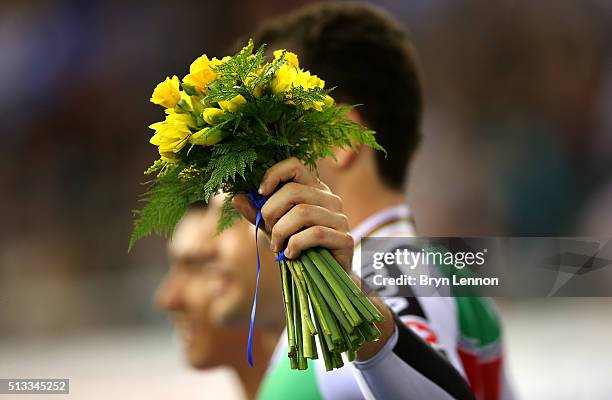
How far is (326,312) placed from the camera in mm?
1262

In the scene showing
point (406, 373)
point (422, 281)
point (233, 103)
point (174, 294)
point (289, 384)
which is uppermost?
point (174, 294)

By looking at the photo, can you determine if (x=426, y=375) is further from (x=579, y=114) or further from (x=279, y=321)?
(x=579, y=114)

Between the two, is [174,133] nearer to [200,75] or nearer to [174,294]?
[200,75]

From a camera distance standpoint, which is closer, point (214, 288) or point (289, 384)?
point (289, 384)

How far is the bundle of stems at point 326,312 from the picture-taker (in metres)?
1.25

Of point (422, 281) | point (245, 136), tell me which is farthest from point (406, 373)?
point (245, 136)

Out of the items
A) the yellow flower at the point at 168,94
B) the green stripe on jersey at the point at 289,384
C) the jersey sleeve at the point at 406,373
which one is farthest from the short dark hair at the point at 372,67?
the yellow flower at the point at 168,94

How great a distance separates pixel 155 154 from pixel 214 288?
389 cm

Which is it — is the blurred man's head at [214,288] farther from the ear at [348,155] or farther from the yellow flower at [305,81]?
the yellow flower at [305,81]

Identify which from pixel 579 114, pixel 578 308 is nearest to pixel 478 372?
pixel 578 308

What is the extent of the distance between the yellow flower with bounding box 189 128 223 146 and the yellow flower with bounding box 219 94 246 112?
0.04 m

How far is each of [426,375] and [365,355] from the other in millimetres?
141

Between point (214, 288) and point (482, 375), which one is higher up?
point (214, 288)

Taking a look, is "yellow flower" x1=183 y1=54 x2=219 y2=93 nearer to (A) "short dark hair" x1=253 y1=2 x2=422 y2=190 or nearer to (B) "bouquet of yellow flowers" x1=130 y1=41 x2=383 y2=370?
(B) "bouquet of yellow flowers" x1=130 y1=41 x2=383 y2=370
